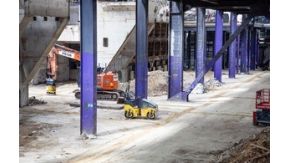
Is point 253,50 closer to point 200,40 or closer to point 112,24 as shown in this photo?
point 200,40

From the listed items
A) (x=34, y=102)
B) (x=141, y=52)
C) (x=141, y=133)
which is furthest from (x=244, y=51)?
(x=141, y=133)

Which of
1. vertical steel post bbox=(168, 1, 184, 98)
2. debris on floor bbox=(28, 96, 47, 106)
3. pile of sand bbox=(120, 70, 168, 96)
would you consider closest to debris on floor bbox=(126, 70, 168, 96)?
pile of sand bbox=(120, 70, 168, 96)

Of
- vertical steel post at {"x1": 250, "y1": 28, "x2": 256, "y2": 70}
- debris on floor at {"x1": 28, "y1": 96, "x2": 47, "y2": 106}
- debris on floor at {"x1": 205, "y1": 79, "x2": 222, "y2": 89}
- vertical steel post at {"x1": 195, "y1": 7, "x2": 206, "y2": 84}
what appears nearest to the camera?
debris on floor at {"x1": 28, "y1": 96, "x2": 47, "y2": 106}

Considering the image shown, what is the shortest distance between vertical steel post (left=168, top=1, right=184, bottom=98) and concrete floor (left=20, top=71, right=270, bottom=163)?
1305 mm

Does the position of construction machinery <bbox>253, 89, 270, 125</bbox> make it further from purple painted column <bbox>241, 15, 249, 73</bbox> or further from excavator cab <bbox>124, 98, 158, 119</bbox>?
purple painted column <bbox>241, 15, 249, 73</bbox>

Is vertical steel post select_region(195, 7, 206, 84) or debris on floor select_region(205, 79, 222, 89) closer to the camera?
vertical steel post select_region(195, 7, 206, 84)

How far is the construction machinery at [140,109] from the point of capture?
19.4 m

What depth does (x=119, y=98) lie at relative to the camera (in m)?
24.0

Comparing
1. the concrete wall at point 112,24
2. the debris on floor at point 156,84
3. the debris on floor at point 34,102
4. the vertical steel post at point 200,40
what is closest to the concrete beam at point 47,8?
the debris on floor at point 34,102

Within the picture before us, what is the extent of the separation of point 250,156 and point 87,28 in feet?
27.1

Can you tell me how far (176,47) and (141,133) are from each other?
30.6 feet

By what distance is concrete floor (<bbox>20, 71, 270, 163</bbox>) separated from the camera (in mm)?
13406

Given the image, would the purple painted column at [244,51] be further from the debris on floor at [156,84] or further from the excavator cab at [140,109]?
the excavator cab at [140,109]

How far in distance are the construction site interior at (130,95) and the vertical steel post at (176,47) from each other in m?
0.05
